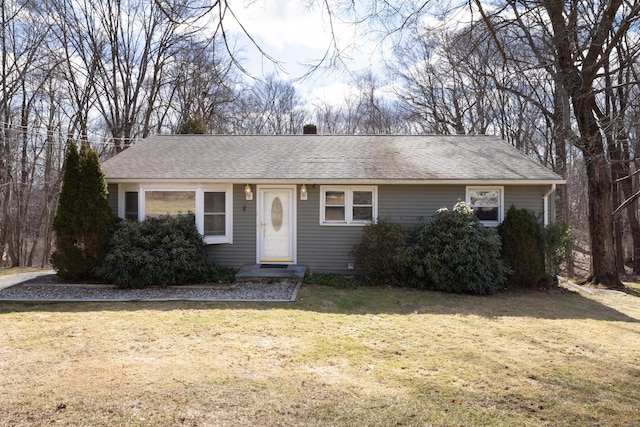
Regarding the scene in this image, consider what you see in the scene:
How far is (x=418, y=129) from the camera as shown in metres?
22.4

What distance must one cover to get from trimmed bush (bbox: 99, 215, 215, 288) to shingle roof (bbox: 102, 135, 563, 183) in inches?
51.6

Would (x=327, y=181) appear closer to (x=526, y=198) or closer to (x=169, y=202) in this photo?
(x=169, y=202)

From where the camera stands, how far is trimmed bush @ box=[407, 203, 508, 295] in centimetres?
788

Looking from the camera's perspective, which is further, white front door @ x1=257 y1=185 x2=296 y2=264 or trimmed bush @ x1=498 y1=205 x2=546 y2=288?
white front door @ x1=257 y1=185 x2=296 y2=264

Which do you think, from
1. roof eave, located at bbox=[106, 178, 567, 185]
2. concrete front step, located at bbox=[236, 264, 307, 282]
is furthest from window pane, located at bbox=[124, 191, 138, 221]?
concrete front step, located at bbox=[236, 264, 307, 282]

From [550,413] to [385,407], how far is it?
4.22 feet

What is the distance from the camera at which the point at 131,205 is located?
9.51m

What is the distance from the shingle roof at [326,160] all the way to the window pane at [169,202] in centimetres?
42

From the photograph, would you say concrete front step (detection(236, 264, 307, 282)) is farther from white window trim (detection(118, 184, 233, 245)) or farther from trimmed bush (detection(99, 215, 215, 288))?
white window trim (detection(118, 184, 233, 245))

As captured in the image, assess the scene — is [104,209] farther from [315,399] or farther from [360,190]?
[315,399]

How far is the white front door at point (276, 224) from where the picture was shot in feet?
31.3

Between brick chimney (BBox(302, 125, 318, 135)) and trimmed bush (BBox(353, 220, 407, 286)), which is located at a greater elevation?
brick chimney (BBox(302, 125, 318, 135))

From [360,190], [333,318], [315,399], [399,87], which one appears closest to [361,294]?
[333,318]

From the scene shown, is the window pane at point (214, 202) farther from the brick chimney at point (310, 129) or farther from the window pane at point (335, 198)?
the brick chimney at point (310, 129)
